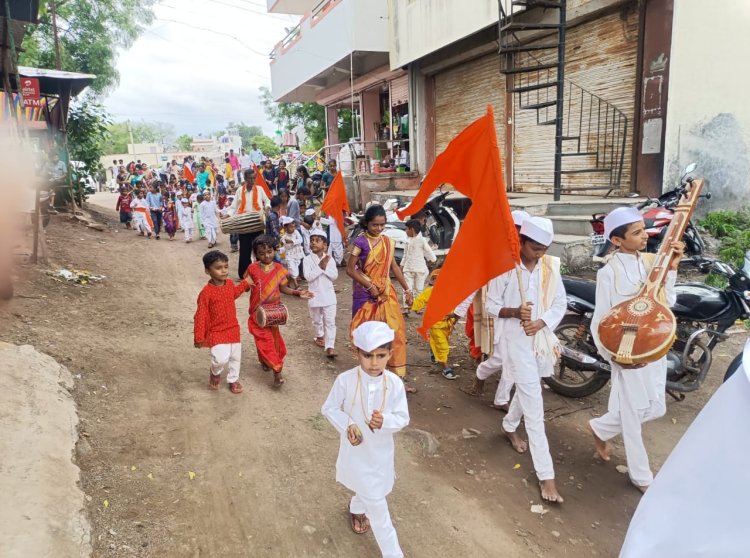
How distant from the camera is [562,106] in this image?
339 inches

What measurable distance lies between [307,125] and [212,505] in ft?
100

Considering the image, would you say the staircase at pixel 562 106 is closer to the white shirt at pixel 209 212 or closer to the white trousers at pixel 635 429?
the white trousers at pixel 635 429

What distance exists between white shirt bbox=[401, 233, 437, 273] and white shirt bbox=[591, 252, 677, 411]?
414 cm

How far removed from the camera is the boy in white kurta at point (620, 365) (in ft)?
10.6

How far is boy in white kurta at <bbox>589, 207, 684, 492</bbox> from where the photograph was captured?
3.24 meters

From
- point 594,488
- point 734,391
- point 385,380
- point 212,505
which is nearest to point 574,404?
point 594,488

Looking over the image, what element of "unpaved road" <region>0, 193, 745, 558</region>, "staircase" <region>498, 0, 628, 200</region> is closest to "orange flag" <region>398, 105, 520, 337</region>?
"unpaved road" <region>0, 193, 745, 558</region>

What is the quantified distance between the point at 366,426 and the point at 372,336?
47 cm

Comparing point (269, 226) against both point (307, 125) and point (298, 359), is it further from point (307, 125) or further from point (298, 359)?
point (307, 125)

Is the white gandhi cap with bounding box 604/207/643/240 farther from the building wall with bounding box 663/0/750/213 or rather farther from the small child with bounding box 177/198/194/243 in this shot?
the small child with bounding box 177/198/194/243

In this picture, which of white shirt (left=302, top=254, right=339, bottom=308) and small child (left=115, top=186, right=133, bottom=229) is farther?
small child (left=115, top=186, right=133, bottom=229)

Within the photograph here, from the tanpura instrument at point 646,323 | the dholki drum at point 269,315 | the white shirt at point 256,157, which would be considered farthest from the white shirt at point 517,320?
the white shirt at point 256,157

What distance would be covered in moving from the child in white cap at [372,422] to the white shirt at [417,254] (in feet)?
15.7

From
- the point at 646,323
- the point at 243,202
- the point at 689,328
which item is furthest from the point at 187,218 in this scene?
the point at 646,323
